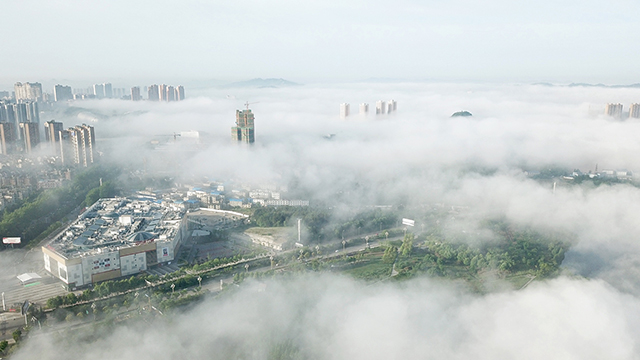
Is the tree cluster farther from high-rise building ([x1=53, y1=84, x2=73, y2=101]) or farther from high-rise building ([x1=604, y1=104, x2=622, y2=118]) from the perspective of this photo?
high-rise building ([x1=604, y1=104, x2=622, y2=118])

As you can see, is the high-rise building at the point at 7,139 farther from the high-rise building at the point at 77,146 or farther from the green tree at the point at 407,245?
the green tree at the point at 407,245

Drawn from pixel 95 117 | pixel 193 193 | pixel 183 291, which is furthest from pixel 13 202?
pixel 95 117

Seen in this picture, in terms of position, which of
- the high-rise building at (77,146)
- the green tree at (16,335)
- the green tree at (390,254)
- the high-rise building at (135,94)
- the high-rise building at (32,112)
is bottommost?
the green tree at (390,254)

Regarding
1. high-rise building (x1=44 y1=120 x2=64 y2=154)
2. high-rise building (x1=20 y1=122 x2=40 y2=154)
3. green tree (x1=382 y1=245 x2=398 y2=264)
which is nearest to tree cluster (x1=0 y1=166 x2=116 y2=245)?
high-rise building (x1=44 y1=120 x2=64 y2=154)

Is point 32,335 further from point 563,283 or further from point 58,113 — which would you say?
point 58,113

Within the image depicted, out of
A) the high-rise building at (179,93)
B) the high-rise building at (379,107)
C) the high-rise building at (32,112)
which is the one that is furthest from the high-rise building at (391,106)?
the high-rise building at (32,112)

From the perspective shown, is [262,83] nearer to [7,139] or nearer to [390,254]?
[7,139]

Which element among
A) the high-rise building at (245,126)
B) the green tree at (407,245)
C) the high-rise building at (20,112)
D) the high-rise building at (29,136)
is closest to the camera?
the green tree at (407,245)
